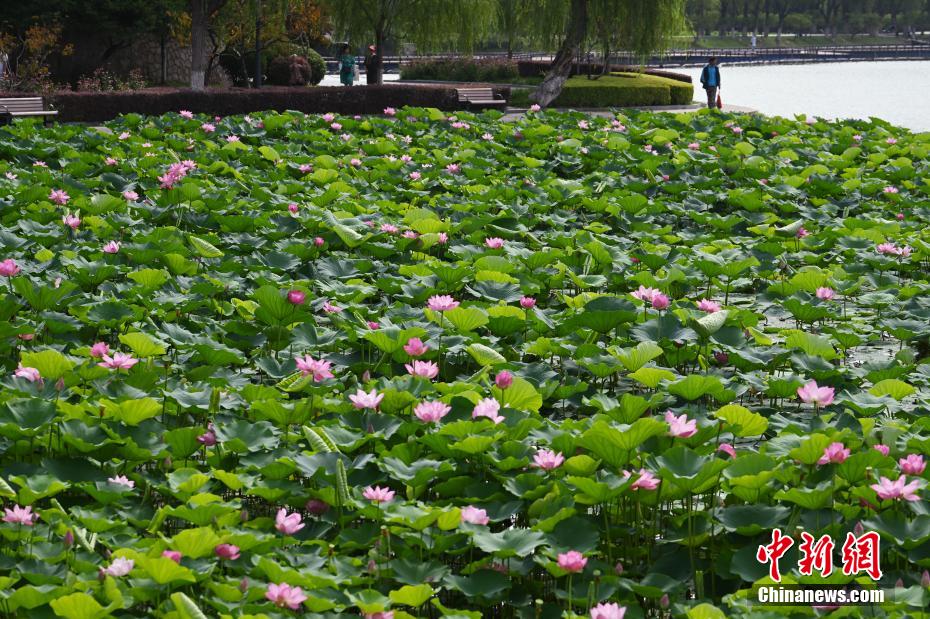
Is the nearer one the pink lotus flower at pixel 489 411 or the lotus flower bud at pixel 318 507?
the lotus flower bud at pixel 318 507

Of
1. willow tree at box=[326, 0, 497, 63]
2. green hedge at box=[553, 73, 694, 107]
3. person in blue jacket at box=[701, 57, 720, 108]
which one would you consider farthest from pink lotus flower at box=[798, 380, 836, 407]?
green hedge at box=[553, 73, 694, 107]

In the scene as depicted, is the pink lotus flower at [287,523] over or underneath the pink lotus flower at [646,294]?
underneath

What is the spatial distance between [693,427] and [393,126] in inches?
362

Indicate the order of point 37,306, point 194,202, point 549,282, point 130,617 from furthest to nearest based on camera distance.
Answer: point 194,202 < point 549,282 < point 37,306 < point 130,617

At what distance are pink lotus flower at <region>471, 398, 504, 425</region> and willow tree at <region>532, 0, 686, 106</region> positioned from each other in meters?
21.2

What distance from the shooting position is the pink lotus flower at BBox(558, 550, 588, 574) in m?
2.38

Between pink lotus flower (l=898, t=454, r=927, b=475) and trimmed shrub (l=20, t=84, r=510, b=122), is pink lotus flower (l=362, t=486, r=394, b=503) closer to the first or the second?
pink lotus flower (l=898, t=454, r=927, b=475)

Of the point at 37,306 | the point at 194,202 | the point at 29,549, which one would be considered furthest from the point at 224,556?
the point at 194,202

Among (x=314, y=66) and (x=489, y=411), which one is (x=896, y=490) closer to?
(x=489, y=411)

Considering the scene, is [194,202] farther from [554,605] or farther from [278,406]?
[554,605]

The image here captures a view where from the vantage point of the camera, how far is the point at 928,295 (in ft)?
17.7

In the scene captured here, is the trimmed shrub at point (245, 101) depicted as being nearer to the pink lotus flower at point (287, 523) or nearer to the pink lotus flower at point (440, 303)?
the pink lotus flower at point (440, 303)

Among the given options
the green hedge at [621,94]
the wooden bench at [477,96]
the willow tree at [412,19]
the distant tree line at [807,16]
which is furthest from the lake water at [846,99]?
the distant tree line at [807,16]

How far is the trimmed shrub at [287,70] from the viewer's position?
2992 centimetres
